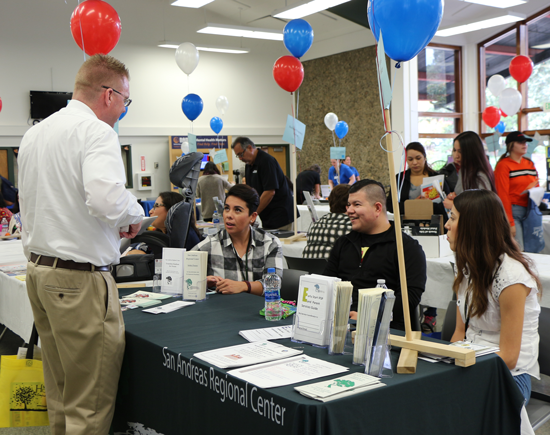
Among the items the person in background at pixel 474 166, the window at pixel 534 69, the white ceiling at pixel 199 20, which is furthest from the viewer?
the white ceiling at pixel 199 20

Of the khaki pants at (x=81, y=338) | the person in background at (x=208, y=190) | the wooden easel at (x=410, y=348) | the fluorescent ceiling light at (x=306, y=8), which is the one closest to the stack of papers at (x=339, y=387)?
the wooden easel at (x=410, y=348)

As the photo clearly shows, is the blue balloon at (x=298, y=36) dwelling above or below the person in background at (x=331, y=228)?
above

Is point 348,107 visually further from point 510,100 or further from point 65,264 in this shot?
point 65,264

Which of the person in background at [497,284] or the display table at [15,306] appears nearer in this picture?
the person in background at [497,284]

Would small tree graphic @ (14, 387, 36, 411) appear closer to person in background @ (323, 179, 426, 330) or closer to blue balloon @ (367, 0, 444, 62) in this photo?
person in background @ (323, 179, 426, 330)

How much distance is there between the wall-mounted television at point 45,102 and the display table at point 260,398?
936 cm

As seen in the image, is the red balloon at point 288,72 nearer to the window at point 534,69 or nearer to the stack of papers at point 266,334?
the stack of papers at point 266,334

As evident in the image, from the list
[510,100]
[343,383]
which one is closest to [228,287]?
[343,383]

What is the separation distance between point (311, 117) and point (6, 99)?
6563 mm

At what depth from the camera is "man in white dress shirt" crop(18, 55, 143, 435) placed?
1659 mm

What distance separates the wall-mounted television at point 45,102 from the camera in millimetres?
10102

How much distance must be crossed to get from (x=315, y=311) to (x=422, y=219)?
2186 mm

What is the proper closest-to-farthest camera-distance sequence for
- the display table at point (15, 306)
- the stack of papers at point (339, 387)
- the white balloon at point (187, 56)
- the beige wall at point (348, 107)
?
the stack of papers at point (339, 387) → the display table at point (15, 306) → the white balloon at point (187, 56) → the beige wall at point (348, 107)

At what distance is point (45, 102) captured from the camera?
10.2m
